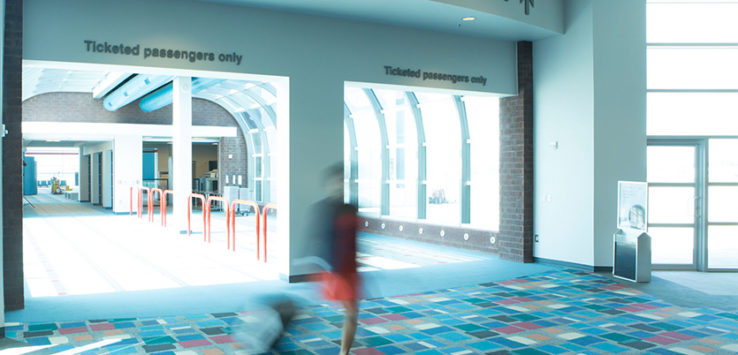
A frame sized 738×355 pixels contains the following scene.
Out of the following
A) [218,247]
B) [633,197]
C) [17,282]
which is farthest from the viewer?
[218,247]

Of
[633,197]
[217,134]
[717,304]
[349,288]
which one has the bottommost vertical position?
[717,304]

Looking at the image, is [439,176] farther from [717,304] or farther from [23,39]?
[23,39]

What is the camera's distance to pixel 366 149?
14.9 m

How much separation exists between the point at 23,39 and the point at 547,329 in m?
5.96

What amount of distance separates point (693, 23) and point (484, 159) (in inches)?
158

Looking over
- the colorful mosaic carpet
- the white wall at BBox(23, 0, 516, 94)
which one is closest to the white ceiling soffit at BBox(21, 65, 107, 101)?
the white wall at BBox(23, 0, 516, 94)

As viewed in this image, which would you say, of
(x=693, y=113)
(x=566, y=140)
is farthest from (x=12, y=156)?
(x=693, y=113)

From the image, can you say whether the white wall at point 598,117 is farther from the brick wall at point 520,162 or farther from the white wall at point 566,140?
the brick wall at point 520,162

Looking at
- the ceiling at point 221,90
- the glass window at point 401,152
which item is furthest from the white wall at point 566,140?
the ceiling at point 221,90

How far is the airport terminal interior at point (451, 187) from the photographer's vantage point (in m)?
5.52

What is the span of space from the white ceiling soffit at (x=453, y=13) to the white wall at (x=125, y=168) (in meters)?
14.1

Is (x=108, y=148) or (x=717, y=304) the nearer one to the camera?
(x=717, y=304)

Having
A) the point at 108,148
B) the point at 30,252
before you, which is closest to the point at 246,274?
the point at 30,252

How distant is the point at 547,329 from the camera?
5.45 meters
